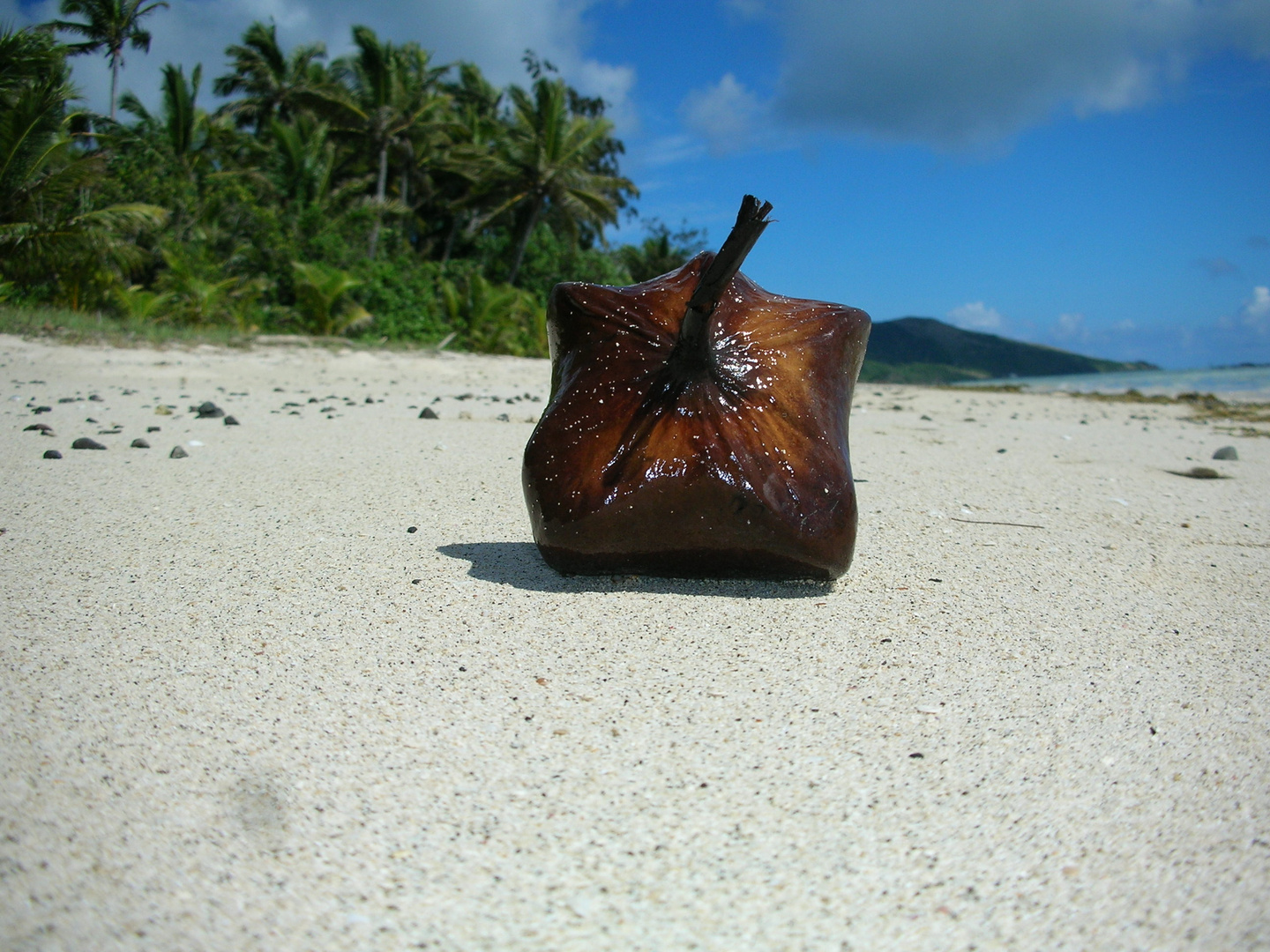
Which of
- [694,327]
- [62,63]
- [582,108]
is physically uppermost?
[582,108]

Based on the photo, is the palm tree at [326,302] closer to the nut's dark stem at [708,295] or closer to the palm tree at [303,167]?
the palm tree at [303,167]

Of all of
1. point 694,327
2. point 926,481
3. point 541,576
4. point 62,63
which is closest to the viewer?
point 694,327

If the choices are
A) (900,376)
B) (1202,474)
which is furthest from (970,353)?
(1202,474)

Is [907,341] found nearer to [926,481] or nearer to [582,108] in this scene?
[582,108]

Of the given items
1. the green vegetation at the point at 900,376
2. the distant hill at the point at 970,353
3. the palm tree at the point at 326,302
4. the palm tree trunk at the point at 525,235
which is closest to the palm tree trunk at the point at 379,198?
the palm tree trunk at the point at 525,235

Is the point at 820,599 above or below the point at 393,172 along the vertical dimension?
below

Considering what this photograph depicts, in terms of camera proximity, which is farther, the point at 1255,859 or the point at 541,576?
the point at 541,576

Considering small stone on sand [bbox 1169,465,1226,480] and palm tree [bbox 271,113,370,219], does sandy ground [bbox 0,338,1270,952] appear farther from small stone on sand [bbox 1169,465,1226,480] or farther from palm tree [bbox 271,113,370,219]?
palm tree [bbox 271,113,370,219]

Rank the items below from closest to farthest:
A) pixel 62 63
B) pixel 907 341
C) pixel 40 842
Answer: pixel 40 842, pixel 62 63, pixel 907 341

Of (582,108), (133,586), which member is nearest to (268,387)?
(133,586)
